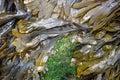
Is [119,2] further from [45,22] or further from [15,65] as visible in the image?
[15,65]

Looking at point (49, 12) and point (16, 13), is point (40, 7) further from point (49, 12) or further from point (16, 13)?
point (16, 13)

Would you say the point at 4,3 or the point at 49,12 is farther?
the point at 4,3

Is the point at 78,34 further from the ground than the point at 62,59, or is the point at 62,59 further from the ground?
the point at 78,34

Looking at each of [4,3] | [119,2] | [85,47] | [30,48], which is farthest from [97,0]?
[4,3]

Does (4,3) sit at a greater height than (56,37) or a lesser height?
greater

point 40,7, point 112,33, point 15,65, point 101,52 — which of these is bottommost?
point 15,65

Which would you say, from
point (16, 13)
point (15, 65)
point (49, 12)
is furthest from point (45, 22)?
point (15, 65)
